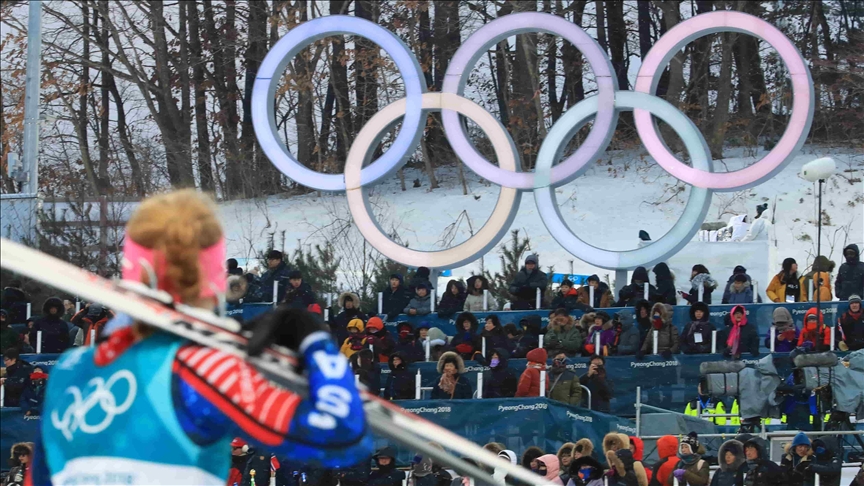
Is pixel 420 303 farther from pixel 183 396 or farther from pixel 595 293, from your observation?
pixel 183 396

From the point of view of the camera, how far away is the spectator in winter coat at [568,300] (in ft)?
53.9

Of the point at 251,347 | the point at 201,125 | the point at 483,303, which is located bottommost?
the point at 483,303

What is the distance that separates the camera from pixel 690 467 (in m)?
12.0

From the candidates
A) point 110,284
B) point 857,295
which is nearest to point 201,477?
point 110,284

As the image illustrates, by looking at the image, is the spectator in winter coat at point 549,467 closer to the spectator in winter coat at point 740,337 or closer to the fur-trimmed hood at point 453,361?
the fur-trimmed hood at point 453,361

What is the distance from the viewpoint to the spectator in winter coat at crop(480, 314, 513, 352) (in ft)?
50.2

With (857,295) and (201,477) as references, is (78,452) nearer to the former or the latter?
(201,477)

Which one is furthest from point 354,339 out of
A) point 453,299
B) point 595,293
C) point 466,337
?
point 595,293

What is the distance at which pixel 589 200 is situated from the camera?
30406 millimetres

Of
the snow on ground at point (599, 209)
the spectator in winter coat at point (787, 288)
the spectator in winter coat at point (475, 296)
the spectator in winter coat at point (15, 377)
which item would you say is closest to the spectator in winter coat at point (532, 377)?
the spectator in winter coat at point (475, 296)

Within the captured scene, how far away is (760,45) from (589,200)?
6.57 metres

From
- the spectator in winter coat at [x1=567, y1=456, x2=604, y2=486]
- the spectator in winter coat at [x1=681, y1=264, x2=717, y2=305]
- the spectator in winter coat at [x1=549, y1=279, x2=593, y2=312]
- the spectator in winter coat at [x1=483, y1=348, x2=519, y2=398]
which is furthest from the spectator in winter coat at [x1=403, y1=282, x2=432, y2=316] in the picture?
the spectator in winter coat at [x1=567, y1=456, x2=604, y2=486]

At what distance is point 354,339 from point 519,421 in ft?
9.86

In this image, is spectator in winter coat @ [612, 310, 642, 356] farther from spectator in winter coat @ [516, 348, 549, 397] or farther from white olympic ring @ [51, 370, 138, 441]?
white olympic ring @ [51, 370, 138, 441]
